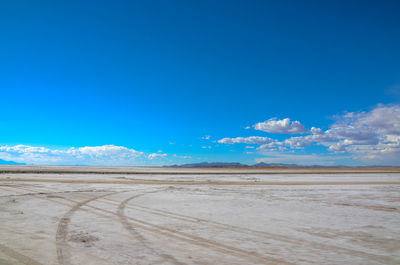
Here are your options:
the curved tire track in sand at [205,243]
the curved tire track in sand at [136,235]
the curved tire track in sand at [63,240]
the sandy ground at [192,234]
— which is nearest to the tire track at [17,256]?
the sandy ground at [192,234]

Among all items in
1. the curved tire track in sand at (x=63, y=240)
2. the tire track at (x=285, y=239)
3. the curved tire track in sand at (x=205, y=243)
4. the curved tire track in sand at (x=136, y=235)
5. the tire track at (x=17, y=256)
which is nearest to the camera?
the tire track at (x=17, y=256)

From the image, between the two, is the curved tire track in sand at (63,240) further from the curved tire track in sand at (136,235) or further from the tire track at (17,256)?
the curved tire track in sand at (136,235)

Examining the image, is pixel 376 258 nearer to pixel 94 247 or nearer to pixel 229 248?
pixel 229 248

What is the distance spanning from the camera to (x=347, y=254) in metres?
6.44

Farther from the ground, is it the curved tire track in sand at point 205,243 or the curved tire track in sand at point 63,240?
the curved tire track in sand at point 63,240

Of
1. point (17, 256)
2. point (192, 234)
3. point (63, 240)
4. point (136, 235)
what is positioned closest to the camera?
point (17, 256)

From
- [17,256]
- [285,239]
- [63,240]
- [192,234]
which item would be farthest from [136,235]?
[285,239]

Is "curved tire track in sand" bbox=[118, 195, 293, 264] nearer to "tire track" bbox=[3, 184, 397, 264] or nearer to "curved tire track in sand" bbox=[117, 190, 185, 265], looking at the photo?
"curved tire track in sand" bbox=[117, 190, 185, 265]

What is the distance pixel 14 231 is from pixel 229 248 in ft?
19.7

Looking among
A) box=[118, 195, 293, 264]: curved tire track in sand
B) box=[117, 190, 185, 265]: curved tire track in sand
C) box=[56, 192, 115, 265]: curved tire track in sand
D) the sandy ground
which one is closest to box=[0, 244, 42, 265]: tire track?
the sandy ground

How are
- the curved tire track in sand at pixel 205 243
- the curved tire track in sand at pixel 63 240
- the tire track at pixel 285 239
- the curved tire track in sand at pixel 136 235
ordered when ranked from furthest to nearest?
the tire track at pixel 285 239 → the curved tire track in sand at pixel 205 243 → the curved tire track in sand at pixel 136 235 → the curved tire track in sand at pixel 63 240

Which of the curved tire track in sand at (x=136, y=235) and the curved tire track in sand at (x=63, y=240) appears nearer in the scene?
the curved tire track in sand at (x=63, y=240)

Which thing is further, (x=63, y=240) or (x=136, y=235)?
(x=136, y=235)

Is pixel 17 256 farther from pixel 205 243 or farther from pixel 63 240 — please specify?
pixel 205 243
